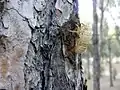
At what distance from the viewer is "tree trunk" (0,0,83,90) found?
1042 mm

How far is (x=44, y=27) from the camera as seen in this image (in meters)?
1.14

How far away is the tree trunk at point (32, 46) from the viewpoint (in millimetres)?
1042

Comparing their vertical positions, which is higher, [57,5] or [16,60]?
[57,5]

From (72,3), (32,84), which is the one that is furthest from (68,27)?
(32,84)

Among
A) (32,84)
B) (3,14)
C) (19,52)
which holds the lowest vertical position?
(32,84)

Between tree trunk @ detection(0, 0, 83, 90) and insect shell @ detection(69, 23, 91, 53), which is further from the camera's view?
insect shell @ detection(69, 23, 91, 53)

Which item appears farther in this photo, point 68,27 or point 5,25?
point 68,27

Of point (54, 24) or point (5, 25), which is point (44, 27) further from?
point (5, 25)

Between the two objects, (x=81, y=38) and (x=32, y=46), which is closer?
(x=32, y=46)

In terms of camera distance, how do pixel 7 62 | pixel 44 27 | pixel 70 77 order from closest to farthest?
1. pixel 7 62
2. pixel 44 27
3. pixel 70 77

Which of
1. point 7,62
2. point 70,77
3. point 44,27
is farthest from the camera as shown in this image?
point 70,77

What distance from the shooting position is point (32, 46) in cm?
109

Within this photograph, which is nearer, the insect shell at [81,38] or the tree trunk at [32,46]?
the tree trunk at [32,46]

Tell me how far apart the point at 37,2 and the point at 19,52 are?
201mm
